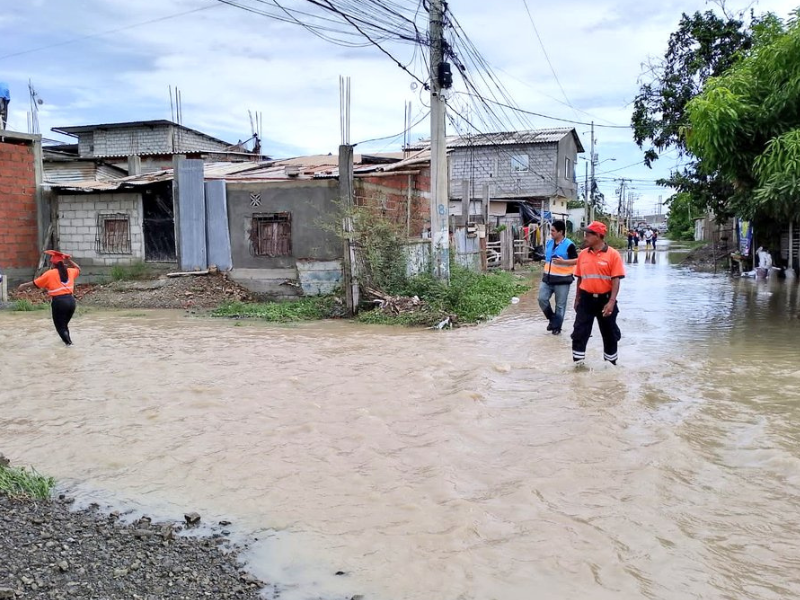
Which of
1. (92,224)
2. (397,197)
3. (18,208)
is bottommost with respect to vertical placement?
(92,224)

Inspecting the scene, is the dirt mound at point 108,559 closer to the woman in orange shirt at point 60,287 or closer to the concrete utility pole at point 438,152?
the woman in orange shirt at point 60,287

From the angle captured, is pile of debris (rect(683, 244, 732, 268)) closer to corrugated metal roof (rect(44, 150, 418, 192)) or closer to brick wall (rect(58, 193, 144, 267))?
corrugated metal roof (rect(44, 150, 418, 192))

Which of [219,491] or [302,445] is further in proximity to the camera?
[302,445]

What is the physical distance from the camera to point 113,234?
1677 centimetres

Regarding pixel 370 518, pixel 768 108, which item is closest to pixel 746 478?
pixel 370 518

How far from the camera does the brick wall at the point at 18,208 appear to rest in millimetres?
16234

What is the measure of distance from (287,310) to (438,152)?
4106 mm

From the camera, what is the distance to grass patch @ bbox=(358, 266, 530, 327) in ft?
37.7

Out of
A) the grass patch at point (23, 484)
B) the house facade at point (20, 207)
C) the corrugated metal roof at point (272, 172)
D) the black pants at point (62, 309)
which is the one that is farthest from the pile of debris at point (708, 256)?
the grass patch at point (23, 484)

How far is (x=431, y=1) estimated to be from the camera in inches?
488

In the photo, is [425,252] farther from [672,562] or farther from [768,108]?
[672,562]

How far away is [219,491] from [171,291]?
11.2 metres

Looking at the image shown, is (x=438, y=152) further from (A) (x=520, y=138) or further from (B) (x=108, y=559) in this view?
(A) (x=520, y=138)

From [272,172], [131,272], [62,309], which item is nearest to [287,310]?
[62,309]
